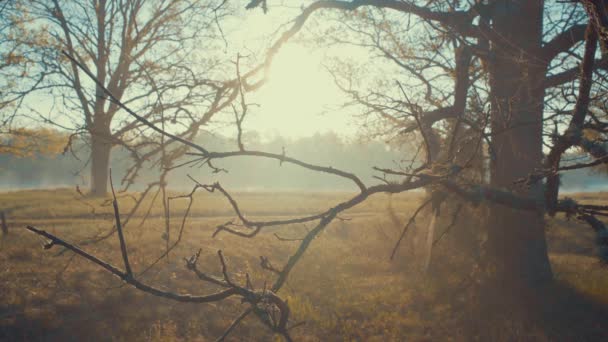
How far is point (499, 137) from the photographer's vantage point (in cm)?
903

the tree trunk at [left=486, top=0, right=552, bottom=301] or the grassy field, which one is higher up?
the tree trunk at [left=486, top=0, right=552, bottom=301]

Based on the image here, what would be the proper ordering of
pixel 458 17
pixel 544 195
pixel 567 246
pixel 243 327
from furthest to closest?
pixel 567 246, pixel 243 327, pixel 458 17, pixel 544 195

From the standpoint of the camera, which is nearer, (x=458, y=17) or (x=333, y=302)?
(x=458, y=17)

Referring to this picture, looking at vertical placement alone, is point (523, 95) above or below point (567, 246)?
above

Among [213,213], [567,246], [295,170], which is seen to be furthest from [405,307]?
[295,170]

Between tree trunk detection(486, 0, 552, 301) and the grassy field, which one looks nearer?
the grassy field

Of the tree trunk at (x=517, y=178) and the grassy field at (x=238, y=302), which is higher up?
the tree trunk at (x=517, y=178)

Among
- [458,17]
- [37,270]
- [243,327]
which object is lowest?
[243,327]

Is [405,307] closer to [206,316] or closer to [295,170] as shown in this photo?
[206,316]

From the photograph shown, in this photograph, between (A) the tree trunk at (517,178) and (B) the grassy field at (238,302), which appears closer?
(B) the grassy field at (238,302)

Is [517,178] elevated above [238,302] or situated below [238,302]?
above

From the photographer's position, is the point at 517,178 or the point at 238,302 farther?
the point at 238,302

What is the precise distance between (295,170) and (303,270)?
10342cm

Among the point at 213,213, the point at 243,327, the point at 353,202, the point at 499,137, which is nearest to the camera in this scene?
the point at 353,202
